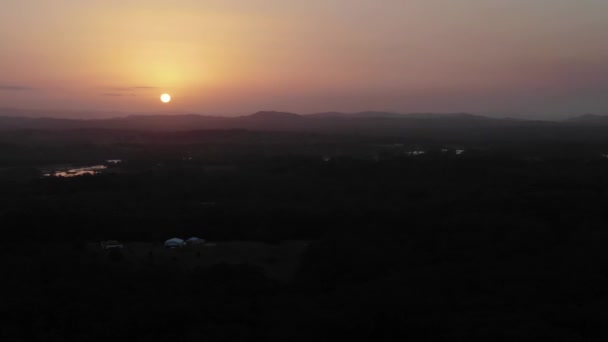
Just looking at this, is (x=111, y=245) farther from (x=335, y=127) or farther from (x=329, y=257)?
(x=335, y=127)

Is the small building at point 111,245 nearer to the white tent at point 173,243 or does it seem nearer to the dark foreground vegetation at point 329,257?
the dark foreground vegetation at point 329,257

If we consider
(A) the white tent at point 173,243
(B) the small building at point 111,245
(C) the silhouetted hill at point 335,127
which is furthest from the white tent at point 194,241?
(C) the silhouetted hill at point 335,127

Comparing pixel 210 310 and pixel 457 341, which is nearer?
pixel 457 341

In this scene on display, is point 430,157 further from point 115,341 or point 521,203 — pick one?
point 115,341

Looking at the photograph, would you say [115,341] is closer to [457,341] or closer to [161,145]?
[457,341]

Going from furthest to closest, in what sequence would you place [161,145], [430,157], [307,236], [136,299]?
[161,145] < [430,157] < [307,236] < [136,299]

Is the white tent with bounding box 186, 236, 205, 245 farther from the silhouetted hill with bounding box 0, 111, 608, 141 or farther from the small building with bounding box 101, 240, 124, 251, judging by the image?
the silhouetted hill with bounding box 0, 111, 608, 141

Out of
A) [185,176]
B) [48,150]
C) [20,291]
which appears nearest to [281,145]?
[48,150]

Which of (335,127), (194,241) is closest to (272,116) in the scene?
(335,127)

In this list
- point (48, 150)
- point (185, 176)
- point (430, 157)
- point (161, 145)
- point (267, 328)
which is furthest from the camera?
point (161, 145)
